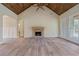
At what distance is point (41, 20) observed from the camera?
1667 centimetres

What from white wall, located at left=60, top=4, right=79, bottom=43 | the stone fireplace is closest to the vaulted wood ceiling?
white wall, located at left=60, top=4, right=79, bottom=43

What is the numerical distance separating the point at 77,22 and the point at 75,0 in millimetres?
6367

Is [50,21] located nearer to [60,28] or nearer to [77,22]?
[60,28]

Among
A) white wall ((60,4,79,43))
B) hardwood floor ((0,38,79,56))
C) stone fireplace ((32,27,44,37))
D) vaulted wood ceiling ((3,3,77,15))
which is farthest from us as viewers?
stone fireplace ((32,27,44,37))

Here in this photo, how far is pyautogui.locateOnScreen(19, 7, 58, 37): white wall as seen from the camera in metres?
16.6

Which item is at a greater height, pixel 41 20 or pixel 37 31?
pixel 41 20

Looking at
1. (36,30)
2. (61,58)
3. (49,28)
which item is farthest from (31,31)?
(61,58)

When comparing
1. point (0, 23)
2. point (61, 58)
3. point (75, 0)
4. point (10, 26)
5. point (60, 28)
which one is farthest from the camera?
point (60, 28)

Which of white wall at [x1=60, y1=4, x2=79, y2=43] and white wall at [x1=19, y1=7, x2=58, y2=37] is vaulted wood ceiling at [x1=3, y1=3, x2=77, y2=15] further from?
white wall at [x1=19, y1=7, x2=58, y2=37]

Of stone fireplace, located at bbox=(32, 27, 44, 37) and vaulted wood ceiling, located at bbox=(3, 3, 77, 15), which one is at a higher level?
vaulted wood ceiling, located at bbox=(3, 3, 77, 15)

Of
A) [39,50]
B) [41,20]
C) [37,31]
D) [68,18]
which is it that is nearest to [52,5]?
[41,20]

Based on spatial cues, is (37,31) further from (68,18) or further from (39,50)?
(39,50)

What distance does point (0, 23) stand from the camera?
10.2 metres

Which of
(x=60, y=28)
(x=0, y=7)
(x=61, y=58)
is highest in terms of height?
(x=0, y=7)
